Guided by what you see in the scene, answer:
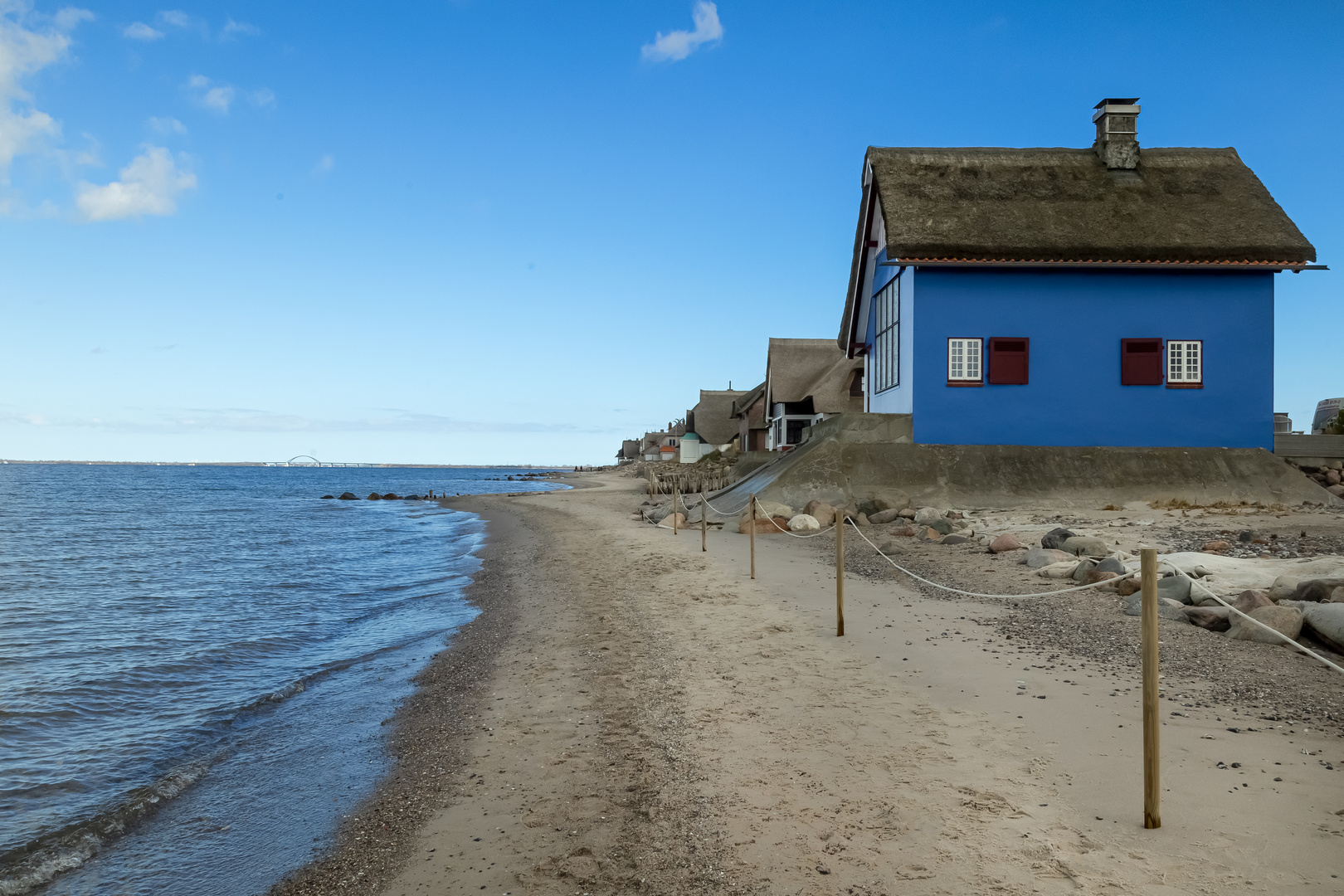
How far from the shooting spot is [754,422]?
5241cm

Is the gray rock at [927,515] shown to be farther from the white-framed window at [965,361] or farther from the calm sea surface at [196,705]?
the calm sea surface at [196,705]

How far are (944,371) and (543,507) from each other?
20.7 meters

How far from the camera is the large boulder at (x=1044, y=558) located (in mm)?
Result: 10836

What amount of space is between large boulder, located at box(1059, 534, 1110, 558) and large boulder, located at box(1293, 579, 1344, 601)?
127 inches

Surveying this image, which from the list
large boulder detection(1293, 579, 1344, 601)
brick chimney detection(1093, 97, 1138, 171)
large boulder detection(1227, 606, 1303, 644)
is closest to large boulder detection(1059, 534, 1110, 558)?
large boulder detection(1293, 579, 1344, 601)

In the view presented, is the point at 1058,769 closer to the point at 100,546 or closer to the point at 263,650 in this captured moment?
the point at 263,650

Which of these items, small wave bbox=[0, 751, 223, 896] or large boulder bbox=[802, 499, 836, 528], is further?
large boulder bbox=[802, 499, 836, 528]

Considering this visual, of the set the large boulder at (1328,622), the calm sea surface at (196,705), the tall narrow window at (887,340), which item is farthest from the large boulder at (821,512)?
the large boulder at (1328,622)

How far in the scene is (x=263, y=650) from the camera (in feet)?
35.4

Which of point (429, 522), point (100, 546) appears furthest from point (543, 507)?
point (100, 546)

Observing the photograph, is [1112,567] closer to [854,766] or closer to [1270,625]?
[1270,625]

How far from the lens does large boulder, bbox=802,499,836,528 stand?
1714 cm

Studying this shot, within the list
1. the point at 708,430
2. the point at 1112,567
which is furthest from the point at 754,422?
the point at 1112,567

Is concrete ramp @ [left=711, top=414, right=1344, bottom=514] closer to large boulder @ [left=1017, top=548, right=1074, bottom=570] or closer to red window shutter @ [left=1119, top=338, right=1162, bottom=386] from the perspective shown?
red window shutter @ [left=1119, top=338, right=1162, bottom=386]
